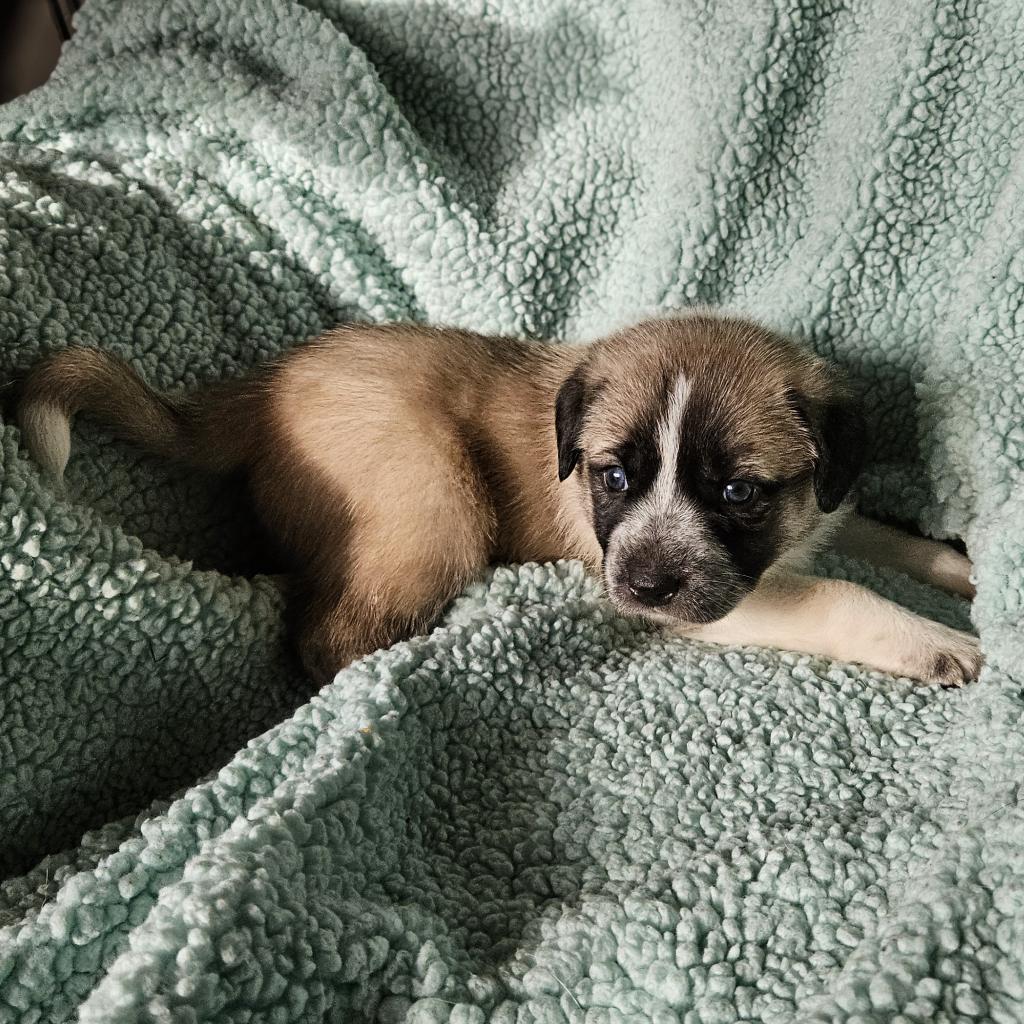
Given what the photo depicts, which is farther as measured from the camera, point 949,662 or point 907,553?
point 907,553

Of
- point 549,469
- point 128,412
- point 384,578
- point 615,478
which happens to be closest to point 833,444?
point 615,478

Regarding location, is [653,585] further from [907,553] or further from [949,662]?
[907,553]

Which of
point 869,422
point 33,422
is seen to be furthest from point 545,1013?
point 869,422

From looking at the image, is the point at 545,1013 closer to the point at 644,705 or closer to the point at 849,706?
the point at 644,705

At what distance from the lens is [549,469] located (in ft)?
7.02

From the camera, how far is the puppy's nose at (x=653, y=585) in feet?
5.78

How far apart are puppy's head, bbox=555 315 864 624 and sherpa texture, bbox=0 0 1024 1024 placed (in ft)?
0.52

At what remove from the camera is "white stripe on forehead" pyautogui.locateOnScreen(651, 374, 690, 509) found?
1800mm

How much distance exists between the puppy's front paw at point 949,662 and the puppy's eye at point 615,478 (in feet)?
1.95

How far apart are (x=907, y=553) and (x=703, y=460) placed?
661 millimetres

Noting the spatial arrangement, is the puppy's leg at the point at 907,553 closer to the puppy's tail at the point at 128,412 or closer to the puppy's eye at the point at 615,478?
the puppy's eye at the point at 615,478

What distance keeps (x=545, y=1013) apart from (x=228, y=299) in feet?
5.40

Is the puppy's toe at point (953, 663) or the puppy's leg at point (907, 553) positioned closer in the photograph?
the puppy's toe at point (953, 663)

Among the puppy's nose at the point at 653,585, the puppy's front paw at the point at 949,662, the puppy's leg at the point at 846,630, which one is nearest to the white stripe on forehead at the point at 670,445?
the puppy's nose at the point at 653,585
